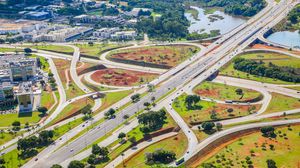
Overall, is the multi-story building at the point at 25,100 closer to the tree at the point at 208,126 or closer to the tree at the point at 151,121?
the tree at the point at 151,121

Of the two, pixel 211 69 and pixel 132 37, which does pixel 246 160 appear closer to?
pixel 211 69

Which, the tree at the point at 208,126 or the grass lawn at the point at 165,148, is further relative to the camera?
the tree at the point at 208,126

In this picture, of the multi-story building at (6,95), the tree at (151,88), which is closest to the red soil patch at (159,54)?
the tree at (151,88)

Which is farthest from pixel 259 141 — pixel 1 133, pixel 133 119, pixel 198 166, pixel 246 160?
pixel 1 133

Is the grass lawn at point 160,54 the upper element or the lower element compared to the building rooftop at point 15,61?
lower

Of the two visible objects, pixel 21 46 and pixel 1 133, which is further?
pixel 21 46

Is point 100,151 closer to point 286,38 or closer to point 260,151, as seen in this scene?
point 260,151

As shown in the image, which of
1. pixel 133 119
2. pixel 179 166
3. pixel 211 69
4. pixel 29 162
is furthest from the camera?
pixel 211 69
